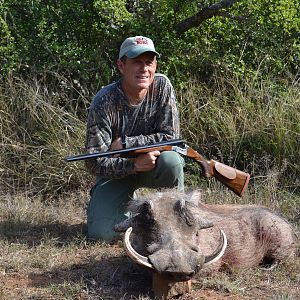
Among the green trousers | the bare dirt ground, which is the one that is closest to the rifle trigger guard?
the green trousers

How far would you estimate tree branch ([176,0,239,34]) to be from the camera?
7.55 metres

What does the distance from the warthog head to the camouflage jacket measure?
930 mm

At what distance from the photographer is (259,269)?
496 centimetres

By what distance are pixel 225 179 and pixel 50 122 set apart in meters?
2.70

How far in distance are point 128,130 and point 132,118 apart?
0.10m

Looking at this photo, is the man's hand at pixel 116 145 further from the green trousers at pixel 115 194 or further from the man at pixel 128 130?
the green trousers at pixel 115 194

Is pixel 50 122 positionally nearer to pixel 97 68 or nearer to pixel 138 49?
pixel 97 68

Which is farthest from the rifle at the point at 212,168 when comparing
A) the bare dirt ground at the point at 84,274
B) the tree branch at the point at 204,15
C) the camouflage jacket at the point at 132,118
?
the tree branch at the point at 204,15

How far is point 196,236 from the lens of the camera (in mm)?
4379

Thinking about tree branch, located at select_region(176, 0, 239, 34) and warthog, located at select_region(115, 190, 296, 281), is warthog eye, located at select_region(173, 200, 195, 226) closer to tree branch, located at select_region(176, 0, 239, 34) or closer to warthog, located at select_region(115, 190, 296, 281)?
warthog, located at select_region(115, 190, 296, 281)

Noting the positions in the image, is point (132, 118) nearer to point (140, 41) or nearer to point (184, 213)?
point (140, 41)

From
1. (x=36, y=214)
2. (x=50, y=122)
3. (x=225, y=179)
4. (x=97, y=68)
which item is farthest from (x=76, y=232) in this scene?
(x=97, y=68)

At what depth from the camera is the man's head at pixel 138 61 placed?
17.5 feet

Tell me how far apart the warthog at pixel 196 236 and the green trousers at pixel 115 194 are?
0.41m
